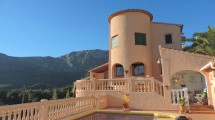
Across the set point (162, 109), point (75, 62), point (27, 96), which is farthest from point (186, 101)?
point (75, 62)

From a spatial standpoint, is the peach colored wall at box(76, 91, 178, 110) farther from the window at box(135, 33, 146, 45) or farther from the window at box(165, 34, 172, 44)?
the window at box(165, 34, 172, 44)

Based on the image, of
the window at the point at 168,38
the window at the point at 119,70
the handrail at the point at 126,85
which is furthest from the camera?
the window at the point at 168,38

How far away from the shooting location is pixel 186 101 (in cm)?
1268

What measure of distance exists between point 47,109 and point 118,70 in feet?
45.5

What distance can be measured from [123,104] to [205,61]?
281 inches

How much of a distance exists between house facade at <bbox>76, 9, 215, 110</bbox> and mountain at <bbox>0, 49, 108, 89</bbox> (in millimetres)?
71712

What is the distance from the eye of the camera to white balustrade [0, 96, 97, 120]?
649 centimetres

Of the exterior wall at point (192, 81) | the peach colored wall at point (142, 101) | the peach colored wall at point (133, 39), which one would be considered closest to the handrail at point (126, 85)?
the peach colored wall at point (142, 101)

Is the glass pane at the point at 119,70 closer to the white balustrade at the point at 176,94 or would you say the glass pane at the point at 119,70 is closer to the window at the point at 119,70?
the window at the point at 119,70

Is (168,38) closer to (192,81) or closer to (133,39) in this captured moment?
(133,39)

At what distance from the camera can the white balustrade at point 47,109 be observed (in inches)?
255

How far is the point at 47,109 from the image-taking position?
854cm

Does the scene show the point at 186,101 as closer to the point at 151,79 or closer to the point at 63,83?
the point at 151,79

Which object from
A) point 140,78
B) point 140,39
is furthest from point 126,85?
point 140,39
